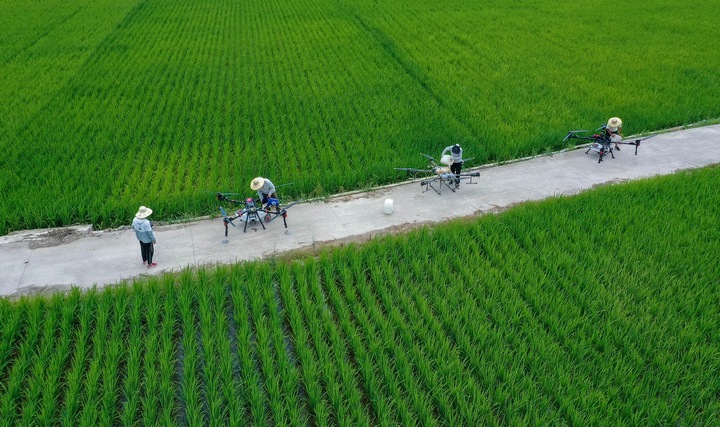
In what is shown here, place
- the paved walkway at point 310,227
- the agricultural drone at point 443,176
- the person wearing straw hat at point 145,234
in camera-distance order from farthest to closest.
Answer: the agricultural drone at point 443,176 < the paved walkway at point 310,227 < the person wearing straw hat at point 145,234

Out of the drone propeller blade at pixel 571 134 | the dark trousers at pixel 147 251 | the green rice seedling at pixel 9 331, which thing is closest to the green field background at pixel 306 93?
the drone propeller blade at pixel 571 134

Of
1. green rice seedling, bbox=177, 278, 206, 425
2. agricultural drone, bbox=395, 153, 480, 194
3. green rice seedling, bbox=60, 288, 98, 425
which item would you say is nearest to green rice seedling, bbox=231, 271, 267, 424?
green rice seedling, bbox=177, 278, 206, 425

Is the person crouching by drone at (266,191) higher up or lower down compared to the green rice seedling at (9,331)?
higher up

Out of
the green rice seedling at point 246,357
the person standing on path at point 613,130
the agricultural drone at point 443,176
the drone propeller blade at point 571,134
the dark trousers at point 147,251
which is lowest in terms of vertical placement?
the green rice seedling at point 246,357

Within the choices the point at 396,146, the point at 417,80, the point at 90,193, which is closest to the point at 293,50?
the point at 417,80

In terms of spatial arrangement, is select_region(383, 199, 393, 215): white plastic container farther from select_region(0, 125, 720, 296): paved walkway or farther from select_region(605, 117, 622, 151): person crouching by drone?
select_region(605, 117, 622, 151): person crouching by drone

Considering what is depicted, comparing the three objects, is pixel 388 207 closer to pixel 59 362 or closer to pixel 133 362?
pixel 133 362

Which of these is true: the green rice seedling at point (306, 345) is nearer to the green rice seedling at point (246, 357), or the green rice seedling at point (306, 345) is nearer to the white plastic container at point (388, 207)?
the green rice seedling at point (246, 357)

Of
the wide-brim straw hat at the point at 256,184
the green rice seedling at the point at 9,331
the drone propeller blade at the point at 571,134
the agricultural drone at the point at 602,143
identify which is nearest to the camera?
the green rice seedling at the point at 9,331
